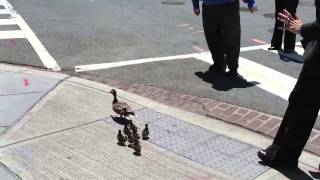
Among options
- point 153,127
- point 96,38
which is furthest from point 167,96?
point 96,38

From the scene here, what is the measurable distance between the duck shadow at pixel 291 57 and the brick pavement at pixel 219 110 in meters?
2.91

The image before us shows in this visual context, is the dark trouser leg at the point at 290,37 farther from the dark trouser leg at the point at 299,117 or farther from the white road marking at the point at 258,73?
the dark trouser leg at the point at 299,117

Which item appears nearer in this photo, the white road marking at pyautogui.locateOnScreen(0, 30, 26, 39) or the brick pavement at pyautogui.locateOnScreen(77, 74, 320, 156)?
the brick pavement at pyautogui.locateOnScreen(77, 74, 320, 156)

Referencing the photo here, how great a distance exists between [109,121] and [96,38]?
15.7 ft

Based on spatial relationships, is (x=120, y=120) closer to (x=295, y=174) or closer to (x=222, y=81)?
(x=295, y=174)

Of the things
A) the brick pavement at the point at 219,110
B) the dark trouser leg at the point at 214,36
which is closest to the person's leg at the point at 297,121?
the brick pavement at the point at 219,110

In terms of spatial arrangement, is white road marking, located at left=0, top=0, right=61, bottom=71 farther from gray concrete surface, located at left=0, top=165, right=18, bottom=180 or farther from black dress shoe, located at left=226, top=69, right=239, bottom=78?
gray concrete surface, located at left=0, top=165, right=18, bottom=180

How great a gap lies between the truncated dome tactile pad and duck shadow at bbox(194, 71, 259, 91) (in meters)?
1.65

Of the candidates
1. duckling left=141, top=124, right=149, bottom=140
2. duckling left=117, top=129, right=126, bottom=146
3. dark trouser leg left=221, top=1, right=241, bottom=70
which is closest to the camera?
duckling left=117, top=129, right=126, bottom=146

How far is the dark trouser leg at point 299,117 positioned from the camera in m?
4.81

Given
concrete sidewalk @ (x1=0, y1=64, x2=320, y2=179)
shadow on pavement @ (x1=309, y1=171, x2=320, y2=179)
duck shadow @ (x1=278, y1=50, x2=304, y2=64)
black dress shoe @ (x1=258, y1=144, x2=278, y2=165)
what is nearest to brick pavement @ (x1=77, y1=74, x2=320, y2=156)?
concrete sidewalk @ (x1=0, y1=64, x2=320, y2=179)

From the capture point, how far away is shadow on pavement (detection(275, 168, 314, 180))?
5031mm

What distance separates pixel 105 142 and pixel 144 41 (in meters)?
5.32

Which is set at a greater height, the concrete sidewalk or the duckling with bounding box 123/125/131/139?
the duckling with bounding box 123/125/131/139
